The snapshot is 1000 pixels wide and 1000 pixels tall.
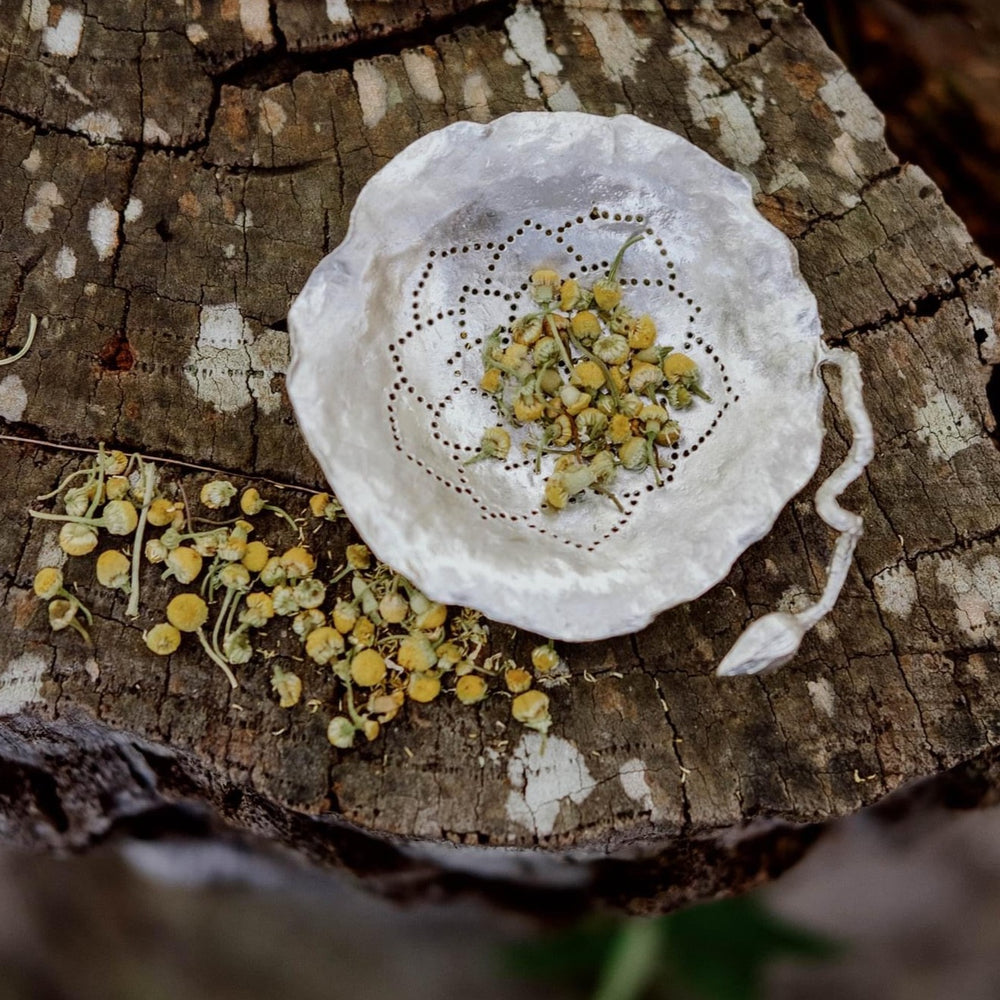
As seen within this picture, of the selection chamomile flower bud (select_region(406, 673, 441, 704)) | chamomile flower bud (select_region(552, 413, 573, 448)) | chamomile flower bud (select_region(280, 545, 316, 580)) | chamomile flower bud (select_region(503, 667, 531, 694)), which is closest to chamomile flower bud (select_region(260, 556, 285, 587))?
chamomile flower bud (select_region(280, 545, 316, 580))

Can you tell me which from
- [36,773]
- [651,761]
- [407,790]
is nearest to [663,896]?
[651,761]

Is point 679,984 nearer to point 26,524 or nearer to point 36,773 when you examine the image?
point 36,773

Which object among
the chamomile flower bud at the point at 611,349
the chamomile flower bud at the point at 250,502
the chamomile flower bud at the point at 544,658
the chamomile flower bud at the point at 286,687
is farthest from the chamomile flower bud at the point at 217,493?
the chamomile flower bud at the point at 611,349

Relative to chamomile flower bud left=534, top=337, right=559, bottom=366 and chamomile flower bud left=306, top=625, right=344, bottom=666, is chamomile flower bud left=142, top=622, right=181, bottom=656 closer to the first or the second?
chamomile flower bud left=306, top=625, right=344, bottom=666

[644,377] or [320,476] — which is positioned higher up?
[644,377]

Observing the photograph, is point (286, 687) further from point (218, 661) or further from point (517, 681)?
point (517, 681)

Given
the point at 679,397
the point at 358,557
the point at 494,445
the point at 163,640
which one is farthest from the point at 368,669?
the point at 679,397

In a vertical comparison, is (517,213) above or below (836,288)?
below
